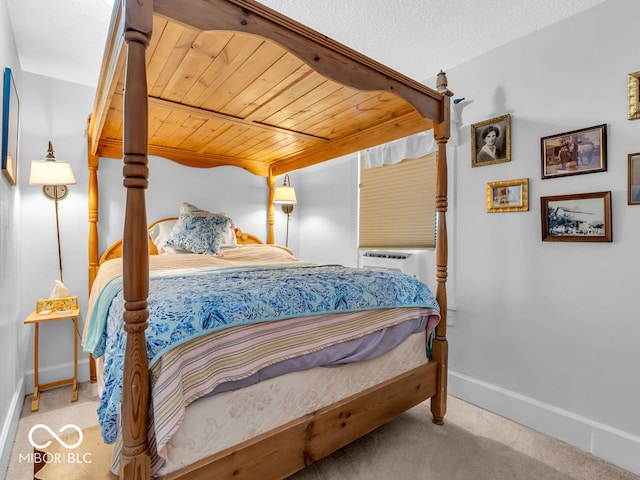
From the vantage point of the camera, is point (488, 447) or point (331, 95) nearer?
point (488, 447)

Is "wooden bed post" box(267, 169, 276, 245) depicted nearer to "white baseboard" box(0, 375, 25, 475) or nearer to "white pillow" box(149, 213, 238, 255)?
"white pillow" box(149, 213, 238, 255)

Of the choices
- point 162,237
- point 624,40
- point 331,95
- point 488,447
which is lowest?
point 488,447

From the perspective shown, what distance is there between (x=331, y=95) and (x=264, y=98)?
1.43 ft

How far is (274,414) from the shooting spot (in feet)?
4.52

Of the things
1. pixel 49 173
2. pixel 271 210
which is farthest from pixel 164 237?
pixel 271 210

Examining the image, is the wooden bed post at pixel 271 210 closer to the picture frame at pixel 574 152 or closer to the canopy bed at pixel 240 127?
the canopy bed at pixel 240 127

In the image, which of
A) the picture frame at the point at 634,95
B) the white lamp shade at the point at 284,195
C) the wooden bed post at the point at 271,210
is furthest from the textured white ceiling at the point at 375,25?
the wooden bed post at the point at 271,210

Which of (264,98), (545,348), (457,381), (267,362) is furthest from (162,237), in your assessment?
(545,348)

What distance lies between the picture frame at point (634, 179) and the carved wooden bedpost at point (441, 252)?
2.96ft

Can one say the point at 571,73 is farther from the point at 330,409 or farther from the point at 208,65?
the point at 330,409

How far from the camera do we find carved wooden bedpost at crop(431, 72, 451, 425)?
2039 millimetres

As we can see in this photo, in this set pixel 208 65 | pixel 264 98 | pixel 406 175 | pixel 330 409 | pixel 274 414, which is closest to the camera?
pixel 274 414

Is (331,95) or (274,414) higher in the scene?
(331,95)

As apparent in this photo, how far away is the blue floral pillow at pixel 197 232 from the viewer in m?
2.91
